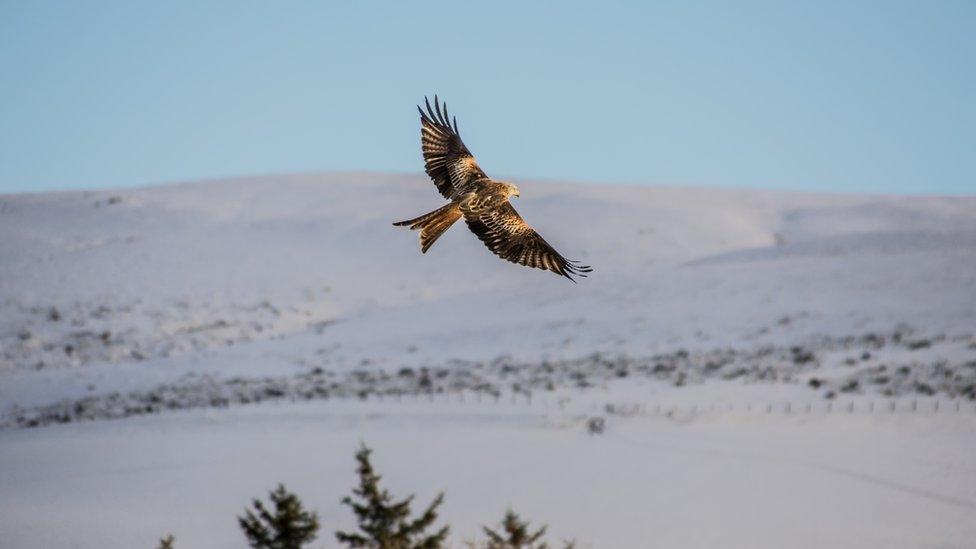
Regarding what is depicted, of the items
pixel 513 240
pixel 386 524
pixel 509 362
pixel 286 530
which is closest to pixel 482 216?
pixel 513 240

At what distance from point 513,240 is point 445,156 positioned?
117 cm

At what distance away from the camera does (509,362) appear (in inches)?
1582

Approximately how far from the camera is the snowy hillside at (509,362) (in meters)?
27.2

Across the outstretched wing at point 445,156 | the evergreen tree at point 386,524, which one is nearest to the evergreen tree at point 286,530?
the evergreen tree at point 386,524

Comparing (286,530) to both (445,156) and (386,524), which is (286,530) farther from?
(445,156)

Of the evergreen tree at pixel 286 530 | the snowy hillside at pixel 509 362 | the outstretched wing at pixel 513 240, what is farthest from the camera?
the snowy hillside at pixel 509 362

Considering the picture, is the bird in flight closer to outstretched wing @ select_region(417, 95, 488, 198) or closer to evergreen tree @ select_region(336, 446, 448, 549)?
outstretched wing @ select_region(417, 95, 488, 198)

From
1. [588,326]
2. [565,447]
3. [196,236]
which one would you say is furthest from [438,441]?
[196,236]

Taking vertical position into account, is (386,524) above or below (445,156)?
below

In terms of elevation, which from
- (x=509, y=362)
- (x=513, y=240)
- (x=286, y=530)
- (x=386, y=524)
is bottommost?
(x=286, y=530)

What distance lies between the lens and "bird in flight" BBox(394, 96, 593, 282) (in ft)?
31.7

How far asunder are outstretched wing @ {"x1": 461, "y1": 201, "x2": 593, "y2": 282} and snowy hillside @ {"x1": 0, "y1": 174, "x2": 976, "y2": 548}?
49.9 ft

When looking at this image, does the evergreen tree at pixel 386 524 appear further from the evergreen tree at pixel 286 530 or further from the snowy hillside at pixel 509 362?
the snowy hillside at pixel 509 362

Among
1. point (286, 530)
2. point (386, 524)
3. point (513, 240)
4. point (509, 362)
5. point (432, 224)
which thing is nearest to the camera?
point (432, 224)
